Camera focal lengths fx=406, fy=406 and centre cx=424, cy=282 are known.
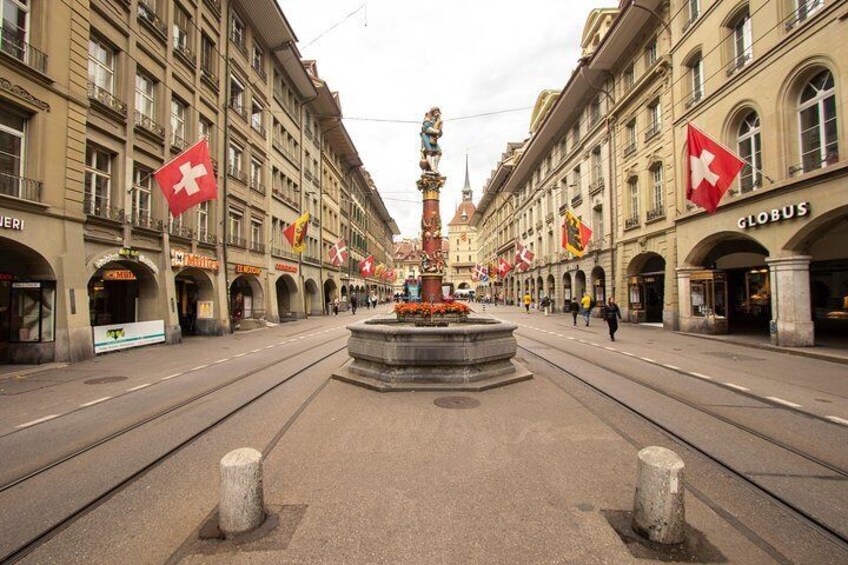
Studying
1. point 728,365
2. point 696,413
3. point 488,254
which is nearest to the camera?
point 696,413

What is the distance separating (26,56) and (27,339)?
8.00 m

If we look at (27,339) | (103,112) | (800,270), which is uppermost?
(103,112)

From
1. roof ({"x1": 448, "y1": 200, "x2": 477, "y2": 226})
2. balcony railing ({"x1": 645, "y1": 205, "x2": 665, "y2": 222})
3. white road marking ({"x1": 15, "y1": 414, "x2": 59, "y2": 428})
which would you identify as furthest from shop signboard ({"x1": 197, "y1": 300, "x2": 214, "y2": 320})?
roof ({"x1": 448, "y1": 200, "x2": 477, "y2": 226})

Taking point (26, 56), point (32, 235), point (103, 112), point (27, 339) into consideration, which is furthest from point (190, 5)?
point (27, 339)

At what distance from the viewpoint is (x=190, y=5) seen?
19.0 m

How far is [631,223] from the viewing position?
80.9 ft

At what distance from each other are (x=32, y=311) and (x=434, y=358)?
40.1 ft

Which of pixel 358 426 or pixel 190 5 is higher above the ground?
pixel 190 5

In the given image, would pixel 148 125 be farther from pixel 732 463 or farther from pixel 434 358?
pixel 732 463

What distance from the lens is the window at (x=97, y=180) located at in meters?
13.5

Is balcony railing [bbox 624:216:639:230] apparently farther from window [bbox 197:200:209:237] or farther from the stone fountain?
window [bbox 197:200:209:237]

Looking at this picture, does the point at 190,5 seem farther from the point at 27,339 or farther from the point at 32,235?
the point at 27,339

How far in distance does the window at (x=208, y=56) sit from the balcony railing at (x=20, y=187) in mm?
11341

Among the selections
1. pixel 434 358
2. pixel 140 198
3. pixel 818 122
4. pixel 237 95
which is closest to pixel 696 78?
pixel 818 122
